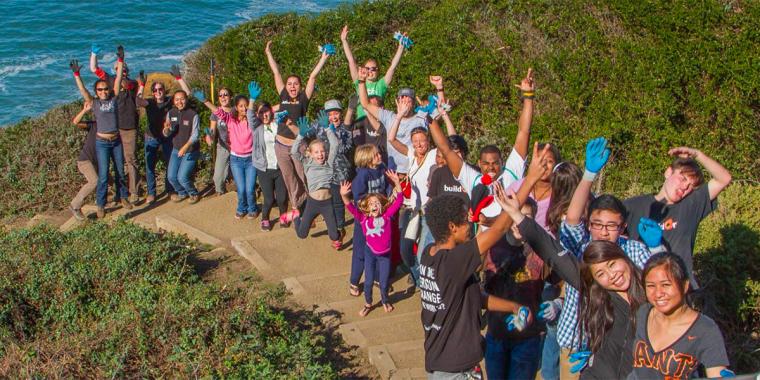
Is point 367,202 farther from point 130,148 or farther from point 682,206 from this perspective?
point 130,148

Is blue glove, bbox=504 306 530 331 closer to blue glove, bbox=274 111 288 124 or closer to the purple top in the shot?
the purple top

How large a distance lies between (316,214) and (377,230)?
1636 mm

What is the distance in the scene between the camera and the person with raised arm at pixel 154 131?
1042cm

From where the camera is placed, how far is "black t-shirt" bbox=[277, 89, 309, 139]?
9203 millimetres

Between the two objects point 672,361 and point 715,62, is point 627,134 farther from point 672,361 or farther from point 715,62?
point 672,361

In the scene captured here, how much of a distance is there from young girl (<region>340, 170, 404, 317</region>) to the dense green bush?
775 mm

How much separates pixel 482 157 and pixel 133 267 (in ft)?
12.2

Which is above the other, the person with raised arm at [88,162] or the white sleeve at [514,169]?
the white sleeve at [514,169]

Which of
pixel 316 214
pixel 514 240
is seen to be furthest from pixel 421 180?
pixel 514 240

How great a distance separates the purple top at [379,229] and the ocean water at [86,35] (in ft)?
65.6

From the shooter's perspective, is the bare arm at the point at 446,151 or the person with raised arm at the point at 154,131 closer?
the bare arm at the point at 446,151

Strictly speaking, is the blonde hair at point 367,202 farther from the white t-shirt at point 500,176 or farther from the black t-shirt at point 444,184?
the white t-shirt at point 500,176

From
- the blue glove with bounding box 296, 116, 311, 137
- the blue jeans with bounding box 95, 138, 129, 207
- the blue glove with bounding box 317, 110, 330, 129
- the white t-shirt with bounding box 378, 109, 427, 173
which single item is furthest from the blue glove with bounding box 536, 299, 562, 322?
the blue jeans with bounding box 95, 138, 129, 207

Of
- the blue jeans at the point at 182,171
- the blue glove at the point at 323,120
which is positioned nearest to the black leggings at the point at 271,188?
the blue glove at the point at 323,120
